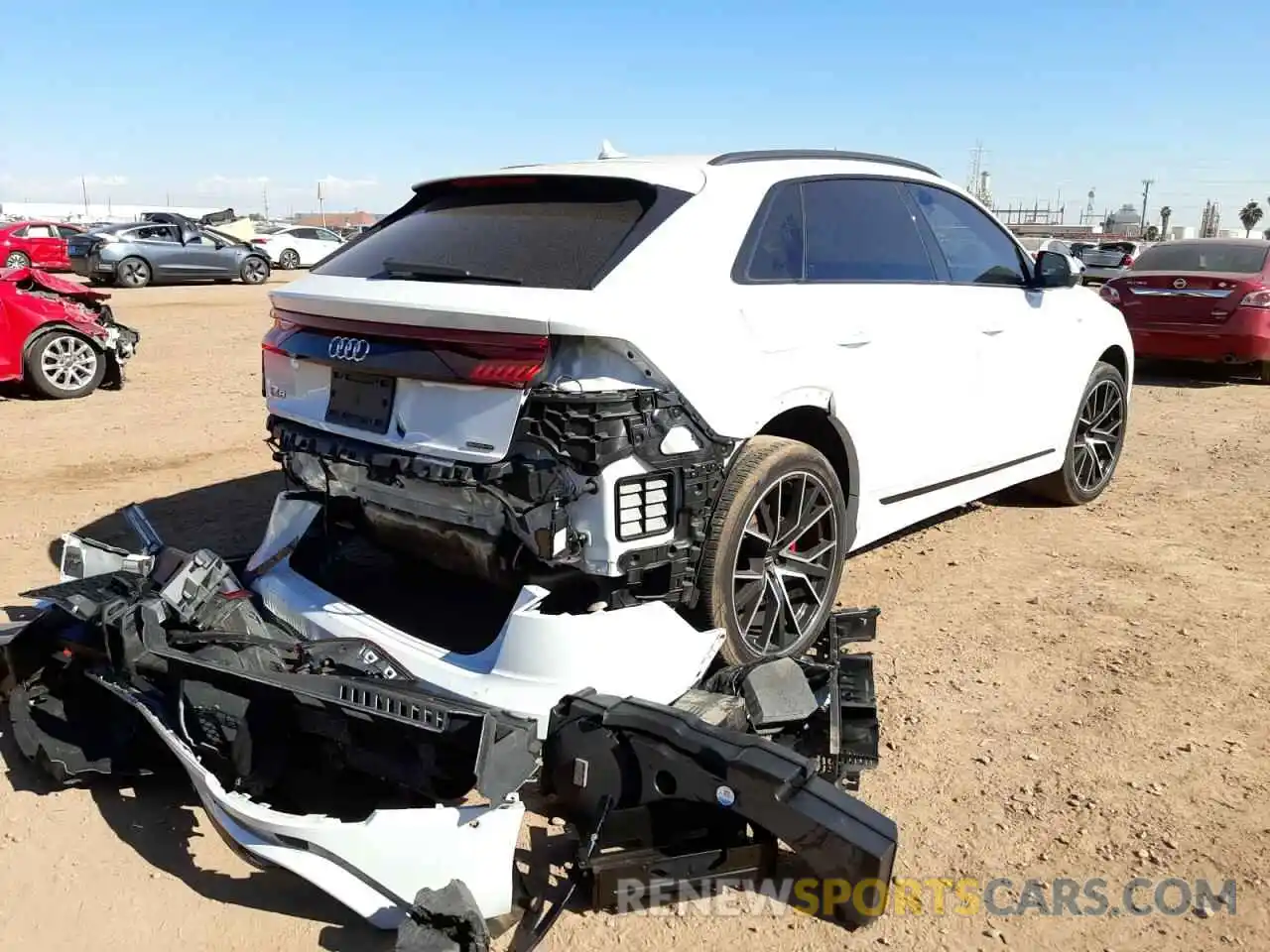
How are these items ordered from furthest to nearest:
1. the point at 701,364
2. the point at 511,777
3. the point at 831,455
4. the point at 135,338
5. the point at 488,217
→ the point at 135,338 → the point at 831,455 → the point at 488,217 → the point at 701,364 → the point at 511,777

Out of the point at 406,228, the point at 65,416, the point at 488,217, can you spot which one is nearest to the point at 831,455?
the point at 488,217

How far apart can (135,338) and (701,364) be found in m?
8.60

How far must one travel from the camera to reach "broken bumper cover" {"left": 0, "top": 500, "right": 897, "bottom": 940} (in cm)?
241

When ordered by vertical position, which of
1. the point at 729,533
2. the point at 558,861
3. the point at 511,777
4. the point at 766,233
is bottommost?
the point at 558,861

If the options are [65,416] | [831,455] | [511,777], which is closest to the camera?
[511,777]

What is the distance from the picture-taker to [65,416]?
28.2 feet

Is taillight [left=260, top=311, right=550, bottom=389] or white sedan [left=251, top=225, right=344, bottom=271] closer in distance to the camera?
taillight [left=260, top=311, right=550, bottom=389]

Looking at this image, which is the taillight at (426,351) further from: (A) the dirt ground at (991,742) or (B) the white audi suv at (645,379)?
(A) the dirt ground at (991,742)

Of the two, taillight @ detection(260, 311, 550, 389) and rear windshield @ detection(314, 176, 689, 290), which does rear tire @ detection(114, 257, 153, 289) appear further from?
taillight @ detection(260, 311, 550, 389)

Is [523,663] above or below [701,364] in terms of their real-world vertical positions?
below

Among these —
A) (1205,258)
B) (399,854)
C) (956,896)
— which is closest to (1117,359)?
(956,896)

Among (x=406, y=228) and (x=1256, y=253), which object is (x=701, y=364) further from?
(x=1256, y=253)

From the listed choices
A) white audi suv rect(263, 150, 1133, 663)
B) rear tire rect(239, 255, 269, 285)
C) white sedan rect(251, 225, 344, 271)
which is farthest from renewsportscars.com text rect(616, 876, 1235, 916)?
white sedan rect(251, 225, 344, 271)

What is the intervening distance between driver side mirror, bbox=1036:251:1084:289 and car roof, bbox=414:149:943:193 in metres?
1.20
